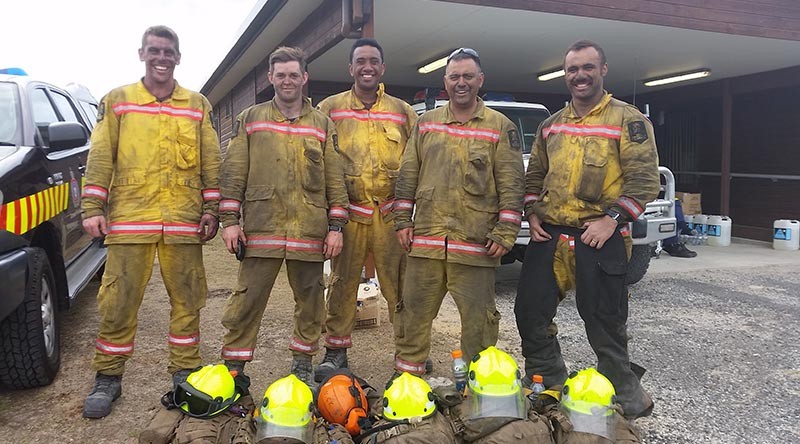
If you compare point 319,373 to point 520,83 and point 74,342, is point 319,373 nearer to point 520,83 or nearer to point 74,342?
point 74,342

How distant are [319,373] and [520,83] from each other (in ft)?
31.9

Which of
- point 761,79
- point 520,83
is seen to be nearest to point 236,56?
point 520,83

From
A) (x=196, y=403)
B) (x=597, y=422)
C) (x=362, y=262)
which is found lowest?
(x=597, y=422)

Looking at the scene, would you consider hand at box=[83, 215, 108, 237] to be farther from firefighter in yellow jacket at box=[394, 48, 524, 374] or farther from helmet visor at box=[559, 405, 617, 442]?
helmet visor at box=[559, 405, 617, 442]

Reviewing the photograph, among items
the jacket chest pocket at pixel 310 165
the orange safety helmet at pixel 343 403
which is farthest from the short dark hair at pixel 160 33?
the orange safety helmet at pixel 343 403

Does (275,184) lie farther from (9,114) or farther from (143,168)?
(9,114)

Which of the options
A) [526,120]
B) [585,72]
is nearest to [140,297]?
[585,72]

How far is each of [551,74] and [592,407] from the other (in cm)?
918

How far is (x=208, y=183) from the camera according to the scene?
10.8ft

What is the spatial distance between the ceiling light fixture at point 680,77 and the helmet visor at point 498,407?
32.6ft

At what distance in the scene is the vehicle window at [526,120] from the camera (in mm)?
6348

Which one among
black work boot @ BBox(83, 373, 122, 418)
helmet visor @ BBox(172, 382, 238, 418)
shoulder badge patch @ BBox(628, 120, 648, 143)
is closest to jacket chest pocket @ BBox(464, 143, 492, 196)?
shoulder badge patch @ BBox(628, 120, 648, 143)

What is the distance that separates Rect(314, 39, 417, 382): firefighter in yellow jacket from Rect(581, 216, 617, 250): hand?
1180mm

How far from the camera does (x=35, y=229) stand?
132 inches
